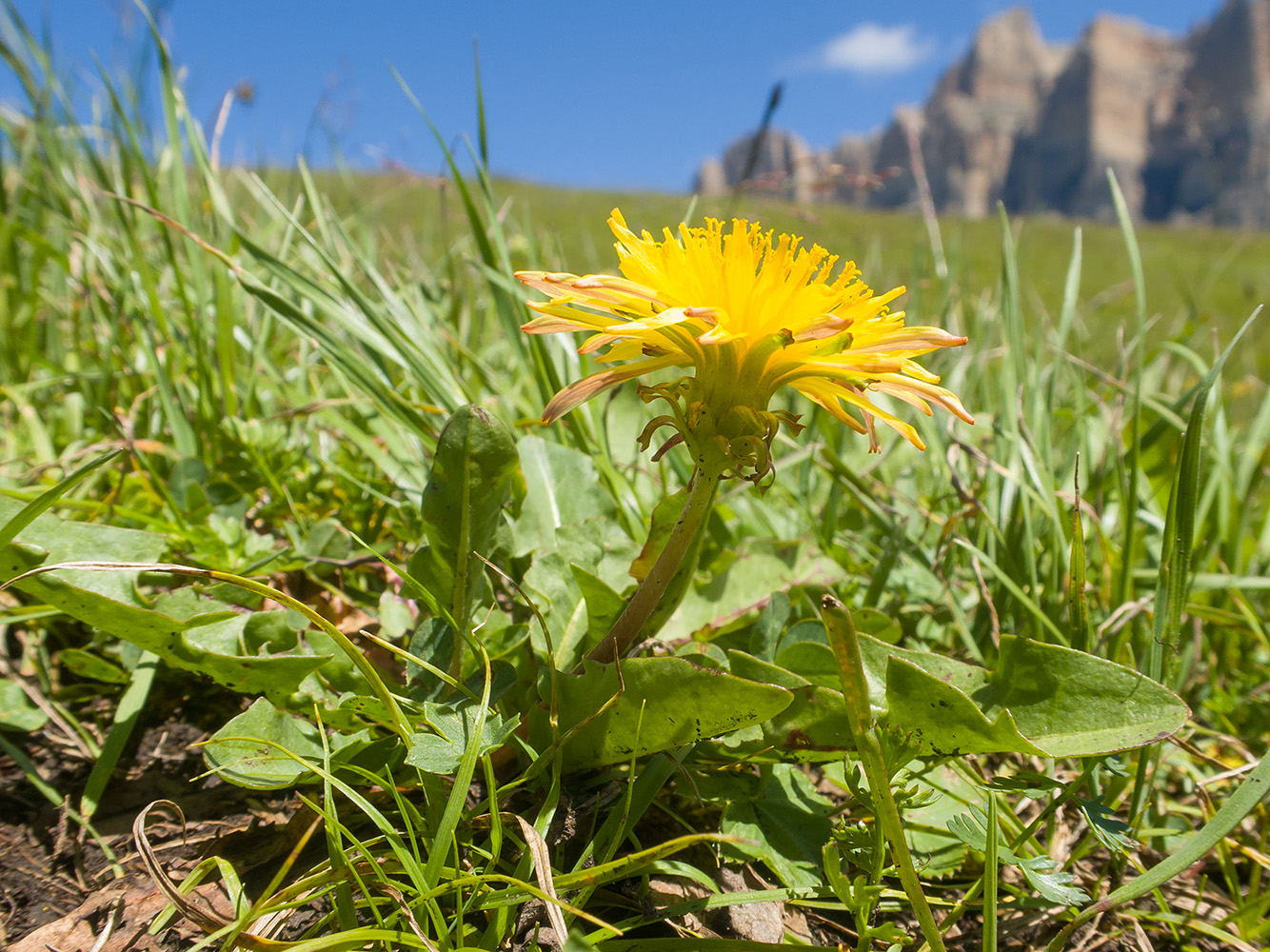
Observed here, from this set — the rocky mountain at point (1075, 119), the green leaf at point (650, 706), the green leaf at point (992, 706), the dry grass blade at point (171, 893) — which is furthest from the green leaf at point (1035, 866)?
the rocky mountain at point (1075, 119)

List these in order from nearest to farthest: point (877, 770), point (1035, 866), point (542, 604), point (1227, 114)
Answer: point (877, 770) → point (1035, 866) → point (542, 604) → point (1227, 114)

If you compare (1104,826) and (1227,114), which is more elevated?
(1227,114)

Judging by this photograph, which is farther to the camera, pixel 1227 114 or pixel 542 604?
pixel 1227 114

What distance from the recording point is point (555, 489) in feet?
5.60

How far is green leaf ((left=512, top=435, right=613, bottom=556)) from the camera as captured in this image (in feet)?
5.38

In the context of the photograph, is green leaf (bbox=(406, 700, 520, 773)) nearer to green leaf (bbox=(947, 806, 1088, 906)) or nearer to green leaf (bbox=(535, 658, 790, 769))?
green leaf (bbox=(535, 658, 790, 769))

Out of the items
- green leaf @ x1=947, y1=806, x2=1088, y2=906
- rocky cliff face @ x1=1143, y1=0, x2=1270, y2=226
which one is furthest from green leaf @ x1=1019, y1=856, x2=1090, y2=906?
rocky cliff face @ x1=1143, y1=0, x2=1270, y2=226

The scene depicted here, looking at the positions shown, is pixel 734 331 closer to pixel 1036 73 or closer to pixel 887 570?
pixel 887 570

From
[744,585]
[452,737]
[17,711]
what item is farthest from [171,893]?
[744,585]

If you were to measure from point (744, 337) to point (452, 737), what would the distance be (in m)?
0.70

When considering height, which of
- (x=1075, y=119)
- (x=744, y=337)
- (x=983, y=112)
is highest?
(x=983, y=112)

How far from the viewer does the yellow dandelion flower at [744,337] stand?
40.5 inches

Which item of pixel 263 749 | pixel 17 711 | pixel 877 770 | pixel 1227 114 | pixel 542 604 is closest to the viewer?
pixel 877 770

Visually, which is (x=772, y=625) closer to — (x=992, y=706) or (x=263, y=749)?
(x=992, y=706)
